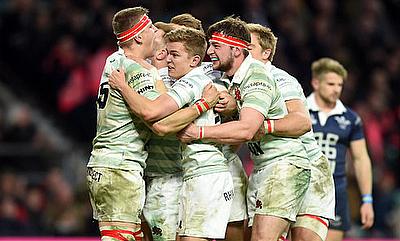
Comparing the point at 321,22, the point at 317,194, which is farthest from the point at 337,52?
the point at 317,194

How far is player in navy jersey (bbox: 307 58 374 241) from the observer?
7.99 m

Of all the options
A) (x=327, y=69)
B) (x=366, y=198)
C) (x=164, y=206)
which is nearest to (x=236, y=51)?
(x=164, y=206)

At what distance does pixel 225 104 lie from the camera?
6.16m

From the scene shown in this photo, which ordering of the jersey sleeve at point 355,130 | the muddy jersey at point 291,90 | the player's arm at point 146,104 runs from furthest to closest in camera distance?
1. the jersey sleeve at point 355,130
2. the muddy jersey at point 291,90
3. the player's arm at point 146,104

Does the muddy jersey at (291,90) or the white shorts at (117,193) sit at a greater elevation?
the muddy jersey at (291,90)

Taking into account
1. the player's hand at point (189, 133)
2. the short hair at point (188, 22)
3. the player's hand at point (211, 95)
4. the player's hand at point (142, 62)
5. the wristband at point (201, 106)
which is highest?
the short hair at point (188, 22)

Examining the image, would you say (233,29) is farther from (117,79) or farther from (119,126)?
(119,126)

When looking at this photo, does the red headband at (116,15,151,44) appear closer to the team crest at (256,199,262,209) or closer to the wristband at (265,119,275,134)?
the wristband at (265,119,275,134)

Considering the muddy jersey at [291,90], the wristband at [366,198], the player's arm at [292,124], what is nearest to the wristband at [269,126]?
the player's arm at [292,124]

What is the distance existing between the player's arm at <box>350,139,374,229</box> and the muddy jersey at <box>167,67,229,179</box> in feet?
7.61

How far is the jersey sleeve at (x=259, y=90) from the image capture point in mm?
5969

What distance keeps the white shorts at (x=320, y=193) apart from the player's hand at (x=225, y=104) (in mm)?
811

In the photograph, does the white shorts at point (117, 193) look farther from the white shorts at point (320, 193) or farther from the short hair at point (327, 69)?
the short hair at point (327, 69)

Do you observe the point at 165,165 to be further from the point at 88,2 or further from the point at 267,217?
the point at 88,2
